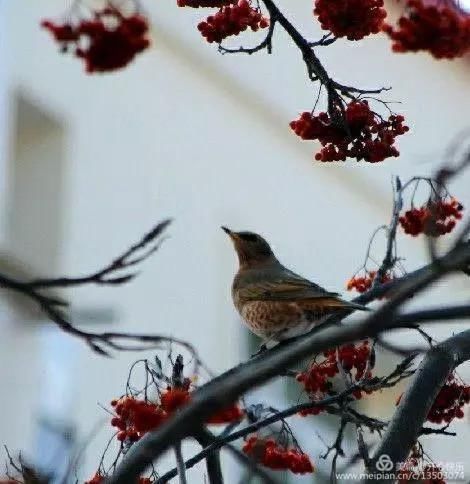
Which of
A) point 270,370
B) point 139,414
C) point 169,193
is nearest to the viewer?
point 270,370

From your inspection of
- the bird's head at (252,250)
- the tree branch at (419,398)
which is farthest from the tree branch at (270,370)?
the bird's head at (252,250)

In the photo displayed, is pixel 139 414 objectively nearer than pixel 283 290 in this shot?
Yes

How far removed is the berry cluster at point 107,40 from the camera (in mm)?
2045

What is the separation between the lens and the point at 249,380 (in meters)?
1.55

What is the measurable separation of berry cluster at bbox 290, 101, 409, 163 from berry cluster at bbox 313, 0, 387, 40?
8.3 inches

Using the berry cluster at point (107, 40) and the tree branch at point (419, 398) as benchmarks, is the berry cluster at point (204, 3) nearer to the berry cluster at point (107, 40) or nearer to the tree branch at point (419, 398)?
the berry cluster at point (107, 40)

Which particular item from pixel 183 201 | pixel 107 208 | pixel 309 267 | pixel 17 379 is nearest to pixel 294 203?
pixel 309 267

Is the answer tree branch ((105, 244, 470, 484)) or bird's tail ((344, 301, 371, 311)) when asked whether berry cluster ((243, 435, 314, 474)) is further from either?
tree branch ((105, 244, 470, 484))

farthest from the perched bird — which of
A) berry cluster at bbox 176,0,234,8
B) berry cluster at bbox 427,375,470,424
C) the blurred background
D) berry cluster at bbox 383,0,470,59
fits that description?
the blurred background

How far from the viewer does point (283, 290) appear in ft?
Answer: 13.4

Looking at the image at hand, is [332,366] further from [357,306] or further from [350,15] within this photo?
[350,15]

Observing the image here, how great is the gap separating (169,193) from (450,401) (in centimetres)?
532

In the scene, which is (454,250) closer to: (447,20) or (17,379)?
(447,20)

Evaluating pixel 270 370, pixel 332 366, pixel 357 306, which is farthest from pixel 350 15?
pixel 270 370
